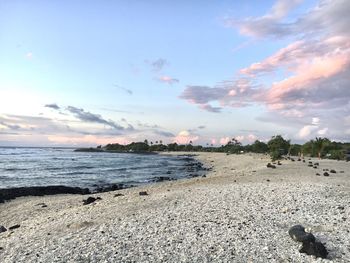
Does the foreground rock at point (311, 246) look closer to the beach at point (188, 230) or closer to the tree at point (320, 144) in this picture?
the beach at point (188, 230)

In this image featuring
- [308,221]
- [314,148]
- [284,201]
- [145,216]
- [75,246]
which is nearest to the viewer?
[75,246]

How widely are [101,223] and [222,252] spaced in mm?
5431

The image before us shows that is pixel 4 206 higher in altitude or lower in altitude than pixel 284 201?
lower

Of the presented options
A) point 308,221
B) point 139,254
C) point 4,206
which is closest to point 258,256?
point 139,254

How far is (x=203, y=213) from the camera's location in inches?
567

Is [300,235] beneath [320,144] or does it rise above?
beneath

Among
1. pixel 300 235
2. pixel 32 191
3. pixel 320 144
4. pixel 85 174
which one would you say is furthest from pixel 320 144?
pixel 300 235

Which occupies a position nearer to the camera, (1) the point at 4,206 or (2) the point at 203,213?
(2) the point at 203,213

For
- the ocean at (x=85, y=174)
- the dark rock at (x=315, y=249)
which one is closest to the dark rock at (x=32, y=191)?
the ocean at (x=85, y=174)

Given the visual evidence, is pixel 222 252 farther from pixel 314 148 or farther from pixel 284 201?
pixel 314 148

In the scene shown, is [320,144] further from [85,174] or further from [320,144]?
[85,174]

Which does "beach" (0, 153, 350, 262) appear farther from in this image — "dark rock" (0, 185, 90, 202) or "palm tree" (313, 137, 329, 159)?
"palm tree" (313, 137, 329, 159)

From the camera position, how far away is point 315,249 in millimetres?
9805

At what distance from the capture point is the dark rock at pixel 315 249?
971 cm
